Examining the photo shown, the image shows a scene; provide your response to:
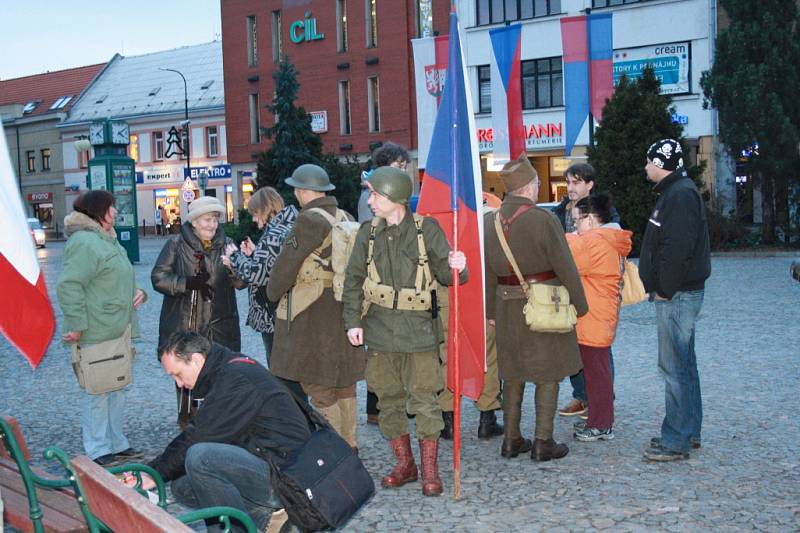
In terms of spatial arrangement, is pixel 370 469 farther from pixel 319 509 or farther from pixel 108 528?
pixel 108 528

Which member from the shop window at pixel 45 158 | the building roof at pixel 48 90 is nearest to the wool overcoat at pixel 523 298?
the building roof at pixel 48 90

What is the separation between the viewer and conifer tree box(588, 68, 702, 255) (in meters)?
24.3

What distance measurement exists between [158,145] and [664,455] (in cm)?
5710

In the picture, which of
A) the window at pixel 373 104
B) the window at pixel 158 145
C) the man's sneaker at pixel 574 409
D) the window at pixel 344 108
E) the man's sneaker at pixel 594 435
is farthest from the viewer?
the window at pixel 158 145

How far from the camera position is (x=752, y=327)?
1213cm

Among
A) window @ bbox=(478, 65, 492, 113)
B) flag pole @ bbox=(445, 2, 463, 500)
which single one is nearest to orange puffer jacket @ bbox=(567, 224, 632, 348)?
flag pole @ bbox=(445, 2, 463, 500)

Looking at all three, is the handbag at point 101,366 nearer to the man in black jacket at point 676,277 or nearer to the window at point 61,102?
the man in black jacket at point 676,277

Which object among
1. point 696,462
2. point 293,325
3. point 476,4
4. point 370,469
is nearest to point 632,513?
point 696,462

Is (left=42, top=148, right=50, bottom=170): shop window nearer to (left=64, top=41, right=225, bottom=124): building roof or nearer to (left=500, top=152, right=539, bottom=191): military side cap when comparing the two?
(left=64, top=41, right=225, bottom=124): building roof

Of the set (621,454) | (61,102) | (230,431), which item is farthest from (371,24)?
(230,431)

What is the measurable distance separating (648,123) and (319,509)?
21.6 m

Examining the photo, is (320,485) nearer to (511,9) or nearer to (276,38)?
(511,9)

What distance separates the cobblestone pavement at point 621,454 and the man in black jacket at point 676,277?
256 mm

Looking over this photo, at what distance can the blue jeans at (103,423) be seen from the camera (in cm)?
663
